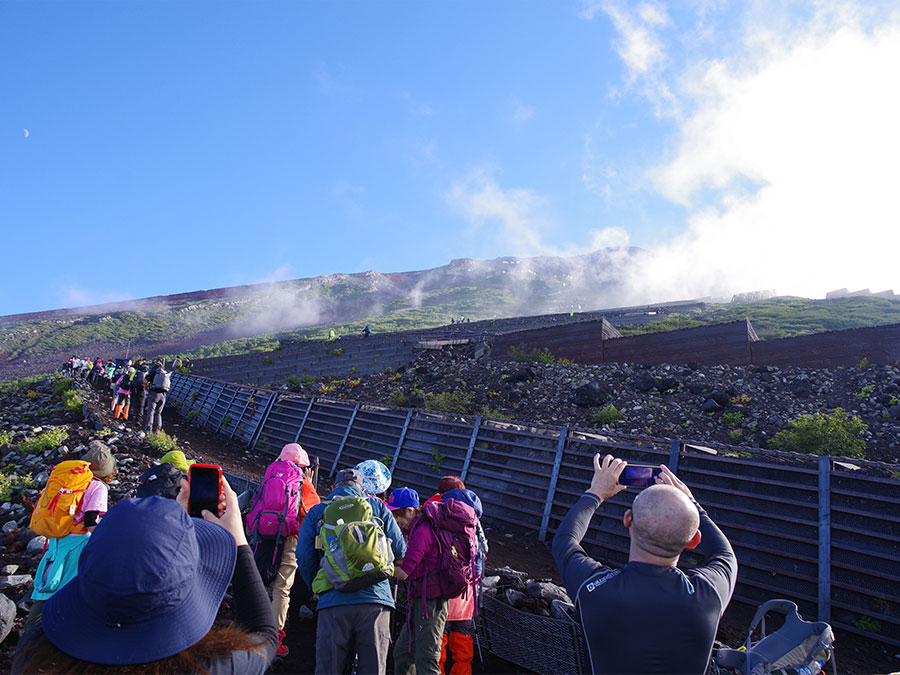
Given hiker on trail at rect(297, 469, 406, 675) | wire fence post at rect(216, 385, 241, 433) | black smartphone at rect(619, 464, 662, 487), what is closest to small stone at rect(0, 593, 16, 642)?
hiker on trail at rect(297, 469, 406, 675)

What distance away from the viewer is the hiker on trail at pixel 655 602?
2070 millimetres

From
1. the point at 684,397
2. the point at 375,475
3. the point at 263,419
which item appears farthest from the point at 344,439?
the point at 684,397

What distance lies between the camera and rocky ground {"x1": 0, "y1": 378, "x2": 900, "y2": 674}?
16.3ft

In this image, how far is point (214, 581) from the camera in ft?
6.53

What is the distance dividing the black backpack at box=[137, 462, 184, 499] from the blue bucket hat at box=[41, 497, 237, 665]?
228 cm

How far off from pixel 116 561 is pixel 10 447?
41.3ft

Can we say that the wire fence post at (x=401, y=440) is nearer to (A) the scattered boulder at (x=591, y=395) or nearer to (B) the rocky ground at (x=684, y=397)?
(B) the rocky ground at (x=684, y=397)

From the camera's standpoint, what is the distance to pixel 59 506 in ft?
13.7

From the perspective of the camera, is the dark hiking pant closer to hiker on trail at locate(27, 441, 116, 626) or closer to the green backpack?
hiker on trail at locate(27, 441, 116, 626)

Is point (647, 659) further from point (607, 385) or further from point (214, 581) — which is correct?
point (607, 385)

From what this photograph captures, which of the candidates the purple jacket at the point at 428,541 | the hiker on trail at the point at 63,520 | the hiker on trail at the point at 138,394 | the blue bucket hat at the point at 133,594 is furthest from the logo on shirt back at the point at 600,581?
the hiker on trail at the point at 138,394

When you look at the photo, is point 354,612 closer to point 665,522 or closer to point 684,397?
point 665,522

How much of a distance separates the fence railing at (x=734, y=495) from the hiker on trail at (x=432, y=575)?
3.76m

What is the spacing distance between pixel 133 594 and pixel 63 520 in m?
3.41
